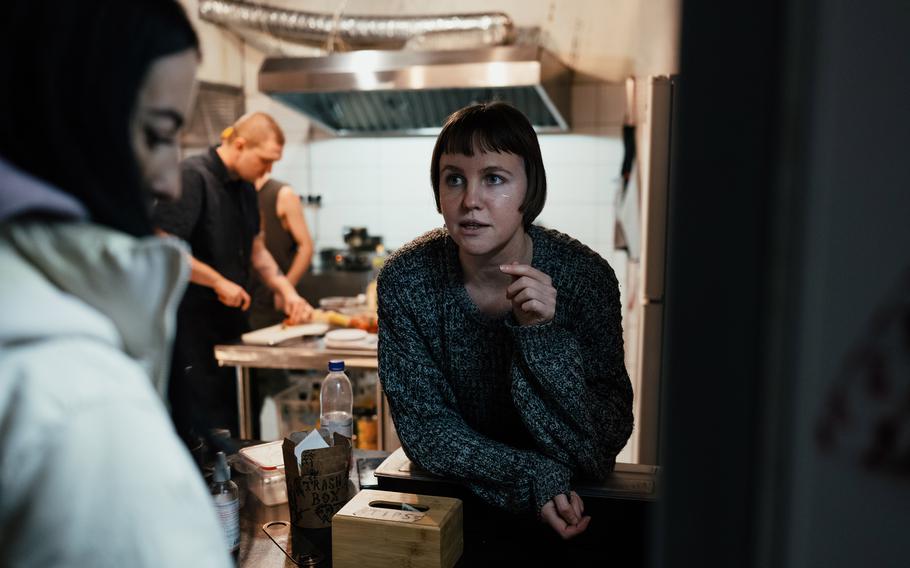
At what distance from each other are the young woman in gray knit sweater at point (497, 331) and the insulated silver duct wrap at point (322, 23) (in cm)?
298

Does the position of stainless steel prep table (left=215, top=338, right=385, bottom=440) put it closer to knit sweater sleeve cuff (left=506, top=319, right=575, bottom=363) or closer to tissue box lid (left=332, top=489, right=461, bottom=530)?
knit sweater sleeve cuff (left=506, top=319, right=575, bottom=363)

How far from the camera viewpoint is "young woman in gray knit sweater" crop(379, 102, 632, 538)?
140 centimetres

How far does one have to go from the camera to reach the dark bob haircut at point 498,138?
1527 mm

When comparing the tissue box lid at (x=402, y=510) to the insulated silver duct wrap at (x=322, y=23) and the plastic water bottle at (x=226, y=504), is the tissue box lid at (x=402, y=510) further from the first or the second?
the insulated silver duct wrap at (x=322, y=23)

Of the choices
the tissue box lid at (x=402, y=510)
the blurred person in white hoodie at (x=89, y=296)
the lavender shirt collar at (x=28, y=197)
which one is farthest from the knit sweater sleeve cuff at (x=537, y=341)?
the lavender shirt collar at (x=28, y=197)

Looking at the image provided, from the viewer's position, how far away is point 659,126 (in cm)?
219

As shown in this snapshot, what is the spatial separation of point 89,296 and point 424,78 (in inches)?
129

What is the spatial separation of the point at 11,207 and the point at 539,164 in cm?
122

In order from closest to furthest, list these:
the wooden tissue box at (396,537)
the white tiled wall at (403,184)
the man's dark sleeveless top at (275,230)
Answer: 1. the wooden tissue box at (396,537)
2. the man's dark sleeveless top at (275,230)
3. the white tiled wall at (403,184)

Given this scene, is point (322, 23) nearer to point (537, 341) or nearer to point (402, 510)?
point (537, 341)

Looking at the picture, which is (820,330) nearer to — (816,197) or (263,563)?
(816,197)

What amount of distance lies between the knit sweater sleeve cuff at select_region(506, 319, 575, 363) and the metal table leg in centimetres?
203

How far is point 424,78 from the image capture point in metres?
3.66

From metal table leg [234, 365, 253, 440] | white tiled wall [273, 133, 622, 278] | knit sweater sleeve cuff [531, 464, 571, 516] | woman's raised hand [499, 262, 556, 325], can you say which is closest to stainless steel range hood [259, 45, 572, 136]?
white tiled wall [273, 133, 622, 278]
